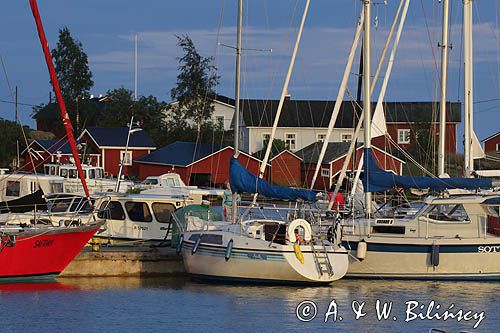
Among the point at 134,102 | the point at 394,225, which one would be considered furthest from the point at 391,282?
the point at 134,102

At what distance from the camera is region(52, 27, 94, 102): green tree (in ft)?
317

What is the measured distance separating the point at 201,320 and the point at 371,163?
8646 millimetres

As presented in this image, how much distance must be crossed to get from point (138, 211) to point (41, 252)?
20.9 ft

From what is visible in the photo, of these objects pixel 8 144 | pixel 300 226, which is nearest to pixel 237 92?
pixel 300 226

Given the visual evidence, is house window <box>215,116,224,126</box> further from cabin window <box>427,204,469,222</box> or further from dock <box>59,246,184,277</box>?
cabin window <box>427,204,469,222</box>

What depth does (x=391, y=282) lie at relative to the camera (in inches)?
1243

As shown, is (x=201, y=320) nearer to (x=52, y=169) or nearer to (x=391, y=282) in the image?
(x=391, y=282)

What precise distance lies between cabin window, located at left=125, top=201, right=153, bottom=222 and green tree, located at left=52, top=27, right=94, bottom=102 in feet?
202

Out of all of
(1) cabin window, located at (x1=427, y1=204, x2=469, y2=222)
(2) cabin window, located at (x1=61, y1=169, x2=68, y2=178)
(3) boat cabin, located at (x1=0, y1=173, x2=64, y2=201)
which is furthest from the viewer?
(2) cabin window, located at (x1=61, y1=169, x2=68, y2=178)

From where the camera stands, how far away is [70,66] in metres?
96.6

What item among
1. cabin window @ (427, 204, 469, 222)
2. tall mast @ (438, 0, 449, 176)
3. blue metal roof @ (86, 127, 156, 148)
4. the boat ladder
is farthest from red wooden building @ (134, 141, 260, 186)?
the boat ladder

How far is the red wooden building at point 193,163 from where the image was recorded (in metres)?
72.7

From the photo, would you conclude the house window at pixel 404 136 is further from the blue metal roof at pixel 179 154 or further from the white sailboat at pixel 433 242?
the white sailboat at pixel 433 242

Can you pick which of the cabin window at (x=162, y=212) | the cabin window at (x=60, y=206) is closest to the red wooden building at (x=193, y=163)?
the cabin window at (x=60, y=206)
